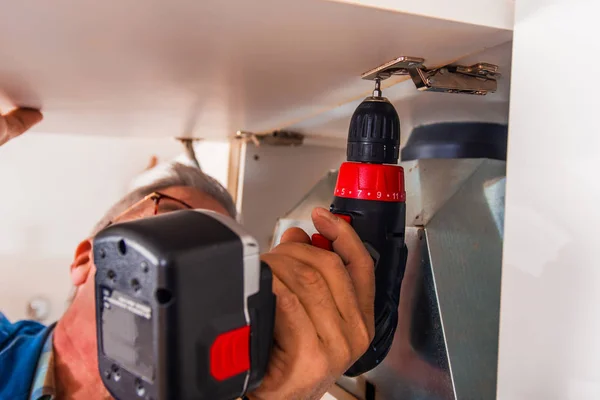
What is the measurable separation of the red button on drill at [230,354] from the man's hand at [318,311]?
0.16 feet

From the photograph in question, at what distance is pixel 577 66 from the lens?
284mm

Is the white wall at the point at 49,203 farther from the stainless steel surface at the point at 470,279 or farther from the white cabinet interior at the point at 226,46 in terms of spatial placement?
the stainless steel surface at the point at 470,279

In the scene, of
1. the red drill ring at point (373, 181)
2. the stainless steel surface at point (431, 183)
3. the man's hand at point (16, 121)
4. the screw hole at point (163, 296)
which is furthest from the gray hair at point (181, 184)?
the screw hole at point (163, 296)

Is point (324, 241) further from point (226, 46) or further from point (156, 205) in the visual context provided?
point (156, 205)

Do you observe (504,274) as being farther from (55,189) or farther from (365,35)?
(55,189)

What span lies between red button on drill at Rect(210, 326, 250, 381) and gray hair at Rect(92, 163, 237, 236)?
0.74 m

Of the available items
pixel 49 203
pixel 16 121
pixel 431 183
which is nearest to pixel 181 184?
pixel 16 121

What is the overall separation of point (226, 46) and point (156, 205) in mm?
562

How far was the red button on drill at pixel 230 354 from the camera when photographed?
0.26 metres

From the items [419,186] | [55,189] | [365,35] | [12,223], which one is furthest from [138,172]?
[365,35]

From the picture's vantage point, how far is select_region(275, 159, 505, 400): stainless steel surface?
0.45m

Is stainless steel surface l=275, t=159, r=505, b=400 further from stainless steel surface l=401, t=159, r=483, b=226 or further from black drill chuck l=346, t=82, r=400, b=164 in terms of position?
black drill chuck l=346, t=82, r=400, b=164

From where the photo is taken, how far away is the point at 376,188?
0.38 meters

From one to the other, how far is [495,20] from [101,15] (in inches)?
10.1
